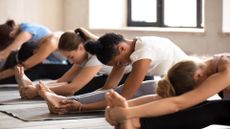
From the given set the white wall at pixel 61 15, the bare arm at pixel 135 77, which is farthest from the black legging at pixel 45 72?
the white wall at pixel 61 15

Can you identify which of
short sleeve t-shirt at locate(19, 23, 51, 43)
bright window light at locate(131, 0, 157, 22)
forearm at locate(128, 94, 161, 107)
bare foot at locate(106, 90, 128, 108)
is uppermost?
bright window light at locate(131, 0, 157, 22)

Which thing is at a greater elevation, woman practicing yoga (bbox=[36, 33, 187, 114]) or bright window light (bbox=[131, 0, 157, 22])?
bright window light (bbox=[131, 0, 157, 22])

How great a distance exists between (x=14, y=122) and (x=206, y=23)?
3.39 metres

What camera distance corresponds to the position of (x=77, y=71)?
3.88m

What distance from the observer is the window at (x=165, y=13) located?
21.6 feet

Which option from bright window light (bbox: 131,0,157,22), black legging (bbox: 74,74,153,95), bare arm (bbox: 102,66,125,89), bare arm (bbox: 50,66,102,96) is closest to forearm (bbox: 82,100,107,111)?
bare arm (bbox: 102,66,125,89)

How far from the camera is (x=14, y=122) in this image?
9.88 feet

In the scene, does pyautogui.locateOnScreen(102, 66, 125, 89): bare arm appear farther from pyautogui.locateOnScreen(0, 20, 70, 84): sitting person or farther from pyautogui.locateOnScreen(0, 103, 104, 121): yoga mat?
pyautogui.locateOnScreen(0, 20, 70, 84): sitting person

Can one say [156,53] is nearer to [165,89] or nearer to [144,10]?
[165,89]

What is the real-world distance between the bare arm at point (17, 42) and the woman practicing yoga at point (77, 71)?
30.4 inches

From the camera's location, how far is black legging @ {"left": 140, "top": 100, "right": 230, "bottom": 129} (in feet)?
7.68

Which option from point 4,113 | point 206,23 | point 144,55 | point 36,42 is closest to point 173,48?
point 144,55

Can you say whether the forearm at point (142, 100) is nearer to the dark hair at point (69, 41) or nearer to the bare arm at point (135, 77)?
the bare arm at point (135, 77)

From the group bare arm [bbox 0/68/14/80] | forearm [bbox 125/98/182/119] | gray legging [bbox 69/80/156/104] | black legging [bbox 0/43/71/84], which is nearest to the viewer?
forearm [bbox 125/98/182/119]
